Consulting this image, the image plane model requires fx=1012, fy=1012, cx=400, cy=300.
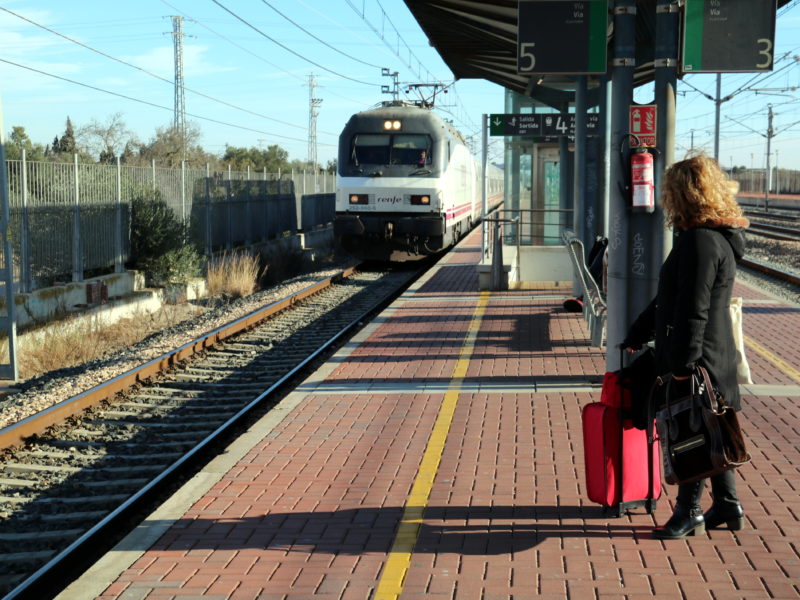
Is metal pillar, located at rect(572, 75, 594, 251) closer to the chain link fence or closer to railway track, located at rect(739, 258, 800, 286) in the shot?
railway track, located at rect(739, 258, 800, 286)

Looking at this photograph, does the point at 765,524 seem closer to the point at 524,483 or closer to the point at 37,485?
the point at 524,483

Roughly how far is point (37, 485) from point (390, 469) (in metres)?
2.56

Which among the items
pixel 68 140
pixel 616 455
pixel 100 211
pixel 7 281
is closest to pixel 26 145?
pixel 68 140

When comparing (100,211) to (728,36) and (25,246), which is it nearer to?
(25,246)

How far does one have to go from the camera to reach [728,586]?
4.54 metres

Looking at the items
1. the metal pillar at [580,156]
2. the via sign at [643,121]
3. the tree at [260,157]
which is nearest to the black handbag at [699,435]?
the via sign at [643,121]

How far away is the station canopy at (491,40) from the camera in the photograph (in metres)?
12.3

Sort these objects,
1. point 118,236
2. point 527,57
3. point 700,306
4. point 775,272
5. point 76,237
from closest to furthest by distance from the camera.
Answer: point 700,306
point 527,57
point 76,237
point 118,236
point 775,272

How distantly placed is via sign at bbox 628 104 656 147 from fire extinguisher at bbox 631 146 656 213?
38 centimetres

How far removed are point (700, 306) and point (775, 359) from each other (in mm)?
6385

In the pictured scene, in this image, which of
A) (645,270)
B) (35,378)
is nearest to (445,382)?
(645,270)

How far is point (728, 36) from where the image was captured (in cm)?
806

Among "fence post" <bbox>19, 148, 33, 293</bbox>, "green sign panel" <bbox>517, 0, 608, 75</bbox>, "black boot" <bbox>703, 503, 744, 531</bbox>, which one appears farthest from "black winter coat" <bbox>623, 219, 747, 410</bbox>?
"fence post" <bbox>19, 148, 33, 293</bbox>

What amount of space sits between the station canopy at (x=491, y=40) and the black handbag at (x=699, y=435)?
6.21 meters
